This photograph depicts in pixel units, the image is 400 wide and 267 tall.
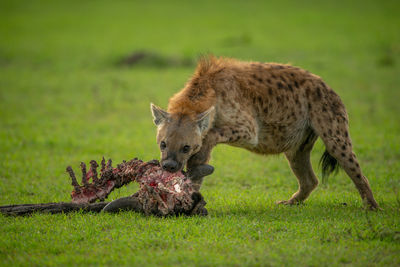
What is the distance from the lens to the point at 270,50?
58.6 feet

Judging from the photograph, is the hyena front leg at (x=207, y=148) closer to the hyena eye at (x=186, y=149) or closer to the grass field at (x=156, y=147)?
the hyena eye at (x=186, y=149)

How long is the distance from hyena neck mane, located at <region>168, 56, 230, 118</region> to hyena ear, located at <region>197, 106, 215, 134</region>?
8 cm

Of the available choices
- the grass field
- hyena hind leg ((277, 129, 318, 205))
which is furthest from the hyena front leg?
hyena hind leg ((277, 129, 318, 205))

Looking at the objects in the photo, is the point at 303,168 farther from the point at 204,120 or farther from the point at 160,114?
the point at 160,114

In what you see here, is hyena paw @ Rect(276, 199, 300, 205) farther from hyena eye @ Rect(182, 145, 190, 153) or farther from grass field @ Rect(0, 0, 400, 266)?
hyena eye @ Rect(182, 145, 190, 153)

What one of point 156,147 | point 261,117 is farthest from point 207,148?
point 156,147

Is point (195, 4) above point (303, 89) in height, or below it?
above

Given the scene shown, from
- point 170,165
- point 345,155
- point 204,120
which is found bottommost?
point 345,155

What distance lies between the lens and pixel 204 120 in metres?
5.12

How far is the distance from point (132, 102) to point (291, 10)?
1841 cm

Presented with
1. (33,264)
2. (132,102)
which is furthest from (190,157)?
(132,102)

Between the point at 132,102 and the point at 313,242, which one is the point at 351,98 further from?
the point at 313,242

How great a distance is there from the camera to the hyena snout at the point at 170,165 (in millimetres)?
4840

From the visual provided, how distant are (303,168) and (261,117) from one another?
881mm
